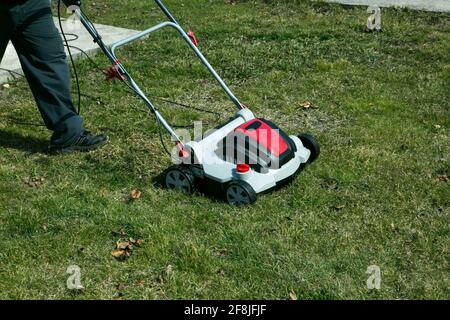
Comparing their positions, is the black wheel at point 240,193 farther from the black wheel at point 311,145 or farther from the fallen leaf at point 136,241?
the black wheel at point 311,145

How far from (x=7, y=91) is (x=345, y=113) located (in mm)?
3102

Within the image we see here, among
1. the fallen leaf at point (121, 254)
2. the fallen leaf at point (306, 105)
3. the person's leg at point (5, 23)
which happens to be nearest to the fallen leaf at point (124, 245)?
the fallen leaf at point (121, 254)

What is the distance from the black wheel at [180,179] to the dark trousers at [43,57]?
1003 mm

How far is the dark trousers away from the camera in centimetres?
461

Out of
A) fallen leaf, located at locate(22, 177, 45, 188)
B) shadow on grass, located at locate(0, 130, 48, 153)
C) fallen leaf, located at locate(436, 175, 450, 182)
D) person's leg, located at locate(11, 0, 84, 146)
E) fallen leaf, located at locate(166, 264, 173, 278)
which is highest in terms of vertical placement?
person's leg, located at locate(11, 0, 84, 146)

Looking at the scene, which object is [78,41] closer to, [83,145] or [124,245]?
[83,145]

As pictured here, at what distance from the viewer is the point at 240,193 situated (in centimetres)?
416

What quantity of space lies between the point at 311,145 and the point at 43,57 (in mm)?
1958

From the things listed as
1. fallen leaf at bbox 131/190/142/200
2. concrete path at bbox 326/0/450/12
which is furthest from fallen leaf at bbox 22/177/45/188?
concrete path at bbox 326/0/450/12

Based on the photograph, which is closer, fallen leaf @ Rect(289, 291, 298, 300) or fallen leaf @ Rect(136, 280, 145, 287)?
fallen leaf @ Rect(289, 291, 298, 300)

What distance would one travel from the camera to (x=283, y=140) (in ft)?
14.3

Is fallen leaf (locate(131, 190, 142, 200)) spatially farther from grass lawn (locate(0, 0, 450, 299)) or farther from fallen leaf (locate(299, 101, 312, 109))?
fallen leaf (locate(299, 101, 312, 109))

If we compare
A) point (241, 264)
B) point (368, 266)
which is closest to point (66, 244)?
point (241, 264)

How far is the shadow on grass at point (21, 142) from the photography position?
5.23 m
